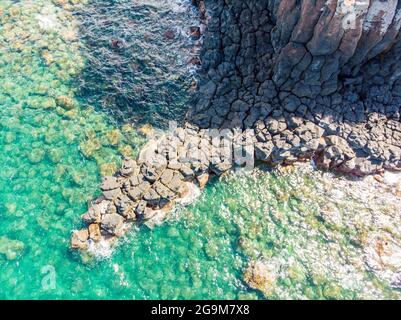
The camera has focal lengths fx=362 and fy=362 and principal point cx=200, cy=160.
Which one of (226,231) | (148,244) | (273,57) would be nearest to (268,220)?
(226,231)

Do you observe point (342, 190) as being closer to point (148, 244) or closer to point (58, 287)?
point (148, 244)

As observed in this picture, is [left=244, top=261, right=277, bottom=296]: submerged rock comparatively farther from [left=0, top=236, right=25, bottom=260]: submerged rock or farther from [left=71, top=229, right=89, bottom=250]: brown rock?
[left=0, top=236, right=25, bottom=260]: submerged rock

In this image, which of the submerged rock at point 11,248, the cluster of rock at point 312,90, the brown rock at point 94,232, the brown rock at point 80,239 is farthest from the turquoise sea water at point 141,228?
the cluster of rock at point 312,90

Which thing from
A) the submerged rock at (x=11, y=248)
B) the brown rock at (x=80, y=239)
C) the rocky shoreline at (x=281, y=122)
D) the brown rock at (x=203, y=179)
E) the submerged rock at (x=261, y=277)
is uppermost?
the rocky shoreline at (x=281, y=122)

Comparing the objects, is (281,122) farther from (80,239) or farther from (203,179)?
(80,239)

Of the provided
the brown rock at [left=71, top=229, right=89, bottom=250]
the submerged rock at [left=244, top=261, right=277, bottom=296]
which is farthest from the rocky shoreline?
the submerged rock at [left=244, top=261, right=277, bottom=296]

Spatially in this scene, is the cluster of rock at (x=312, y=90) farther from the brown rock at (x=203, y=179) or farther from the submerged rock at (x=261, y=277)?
the submerged rock at (x=261, y=277)
